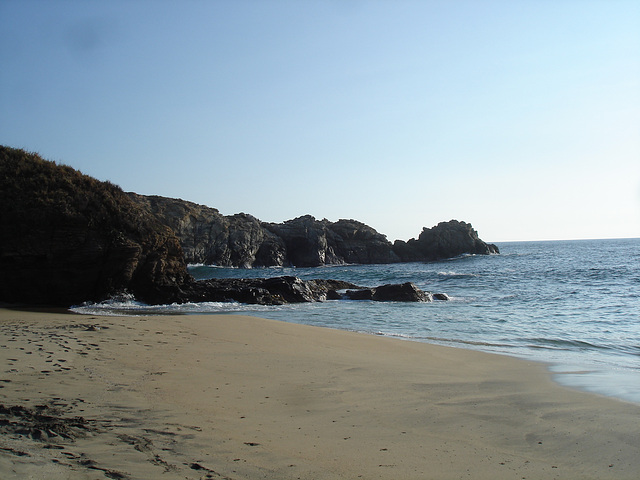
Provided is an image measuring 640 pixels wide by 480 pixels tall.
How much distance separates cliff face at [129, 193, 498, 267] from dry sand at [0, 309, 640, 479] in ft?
165

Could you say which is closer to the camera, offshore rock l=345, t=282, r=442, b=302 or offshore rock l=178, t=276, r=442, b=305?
offshore rock l=178, t=276, r=442, b=305

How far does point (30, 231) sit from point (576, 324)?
63.5ft

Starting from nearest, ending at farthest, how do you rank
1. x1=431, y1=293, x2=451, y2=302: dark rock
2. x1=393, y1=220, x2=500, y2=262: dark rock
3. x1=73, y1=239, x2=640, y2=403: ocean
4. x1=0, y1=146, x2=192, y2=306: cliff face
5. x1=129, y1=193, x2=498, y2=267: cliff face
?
x1=73, y1=239, x2=640, y2=403: ocean < x1=0, y1=146, x2=192, y2=306: cliff face < x1=431, y1=293, x2=451, y2=302: dark rock < x1=129, y1=193, x2=498, y2=267: cliff face < x1=393, y1=220, x2=500, y2=262: dark rock

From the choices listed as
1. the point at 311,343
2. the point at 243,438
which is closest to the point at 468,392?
the point at 243,438

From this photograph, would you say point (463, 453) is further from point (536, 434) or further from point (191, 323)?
point (191, 323)

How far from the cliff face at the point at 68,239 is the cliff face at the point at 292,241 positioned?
37.4m

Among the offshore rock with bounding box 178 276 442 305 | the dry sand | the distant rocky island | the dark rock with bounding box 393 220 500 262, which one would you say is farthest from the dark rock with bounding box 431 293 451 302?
the dark rock with bounding box 393 220 500 262

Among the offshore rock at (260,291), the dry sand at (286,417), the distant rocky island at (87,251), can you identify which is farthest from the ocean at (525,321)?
the dry sand at (286,417)

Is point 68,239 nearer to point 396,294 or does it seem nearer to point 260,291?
point 260,291

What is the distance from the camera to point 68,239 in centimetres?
1647

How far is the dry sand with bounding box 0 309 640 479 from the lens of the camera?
12.3 ft

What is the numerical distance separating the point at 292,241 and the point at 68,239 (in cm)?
5884

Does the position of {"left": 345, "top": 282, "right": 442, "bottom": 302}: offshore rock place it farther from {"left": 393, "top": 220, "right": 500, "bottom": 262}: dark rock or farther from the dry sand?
{"left": 393, "top": 220, "right": 500, "bottom": 262}: dark rock

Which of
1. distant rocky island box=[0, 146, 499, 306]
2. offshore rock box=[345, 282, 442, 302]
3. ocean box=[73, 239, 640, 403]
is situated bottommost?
ocean box=[73, 239, 640, 403]
